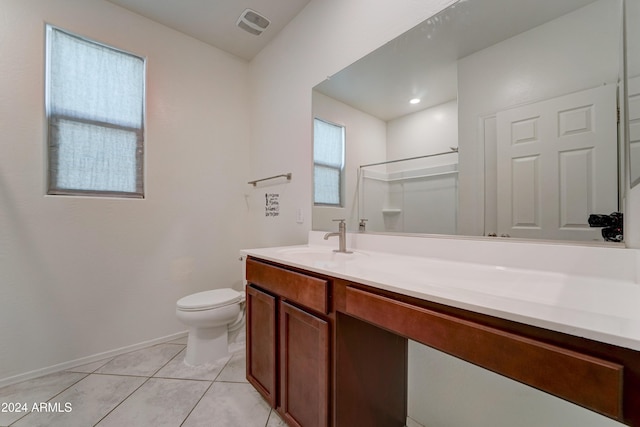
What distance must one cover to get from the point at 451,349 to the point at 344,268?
450mm

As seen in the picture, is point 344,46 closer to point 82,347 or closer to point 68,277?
point 68,277

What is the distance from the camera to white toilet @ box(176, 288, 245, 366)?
1726 millimetres

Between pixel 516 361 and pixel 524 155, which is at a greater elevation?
pixel 524 155

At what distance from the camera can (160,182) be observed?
7.02 ft

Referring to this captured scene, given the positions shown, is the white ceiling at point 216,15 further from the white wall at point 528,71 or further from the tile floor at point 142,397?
the tile floor at point 142,397

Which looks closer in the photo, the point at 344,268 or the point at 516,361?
the point at 516,361

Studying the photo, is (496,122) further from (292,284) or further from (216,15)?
(216,15)

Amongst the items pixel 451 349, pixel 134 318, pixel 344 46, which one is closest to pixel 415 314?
pixel 451 349

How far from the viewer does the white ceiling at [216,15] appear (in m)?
1.90

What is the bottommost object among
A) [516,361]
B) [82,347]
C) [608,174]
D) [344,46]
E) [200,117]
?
[82,347]

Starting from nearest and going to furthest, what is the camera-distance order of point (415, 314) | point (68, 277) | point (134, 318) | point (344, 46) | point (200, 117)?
point (415, 314), point (344, 46), point (68, 277), point (134, 318), point (200, 117)

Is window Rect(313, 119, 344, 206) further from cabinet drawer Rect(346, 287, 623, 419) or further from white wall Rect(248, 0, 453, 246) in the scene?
cabinet drawer Rect(346, 287, 623, 419)

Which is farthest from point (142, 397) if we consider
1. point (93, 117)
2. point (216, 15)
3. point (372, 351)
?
point (216, 15)

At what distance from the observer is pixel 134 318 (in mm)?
2014
